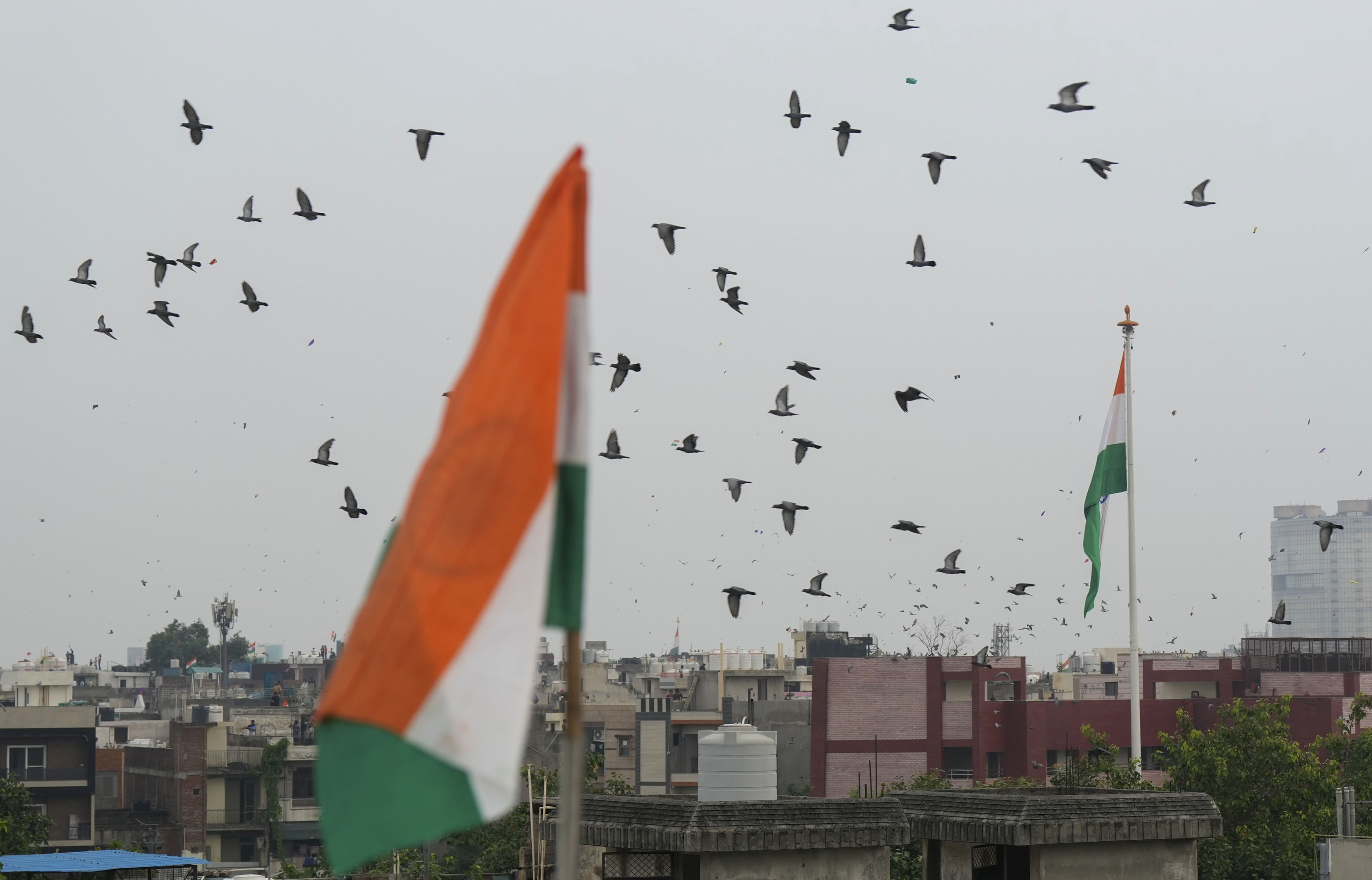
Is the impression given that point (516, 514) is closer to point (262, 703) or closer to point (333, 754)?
point (333, 754)

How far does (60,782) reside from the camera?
71.6 m

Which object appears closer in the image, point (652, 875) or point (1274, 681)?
point (652, 875)

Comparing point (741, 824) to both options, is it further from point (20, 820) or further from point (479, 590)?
point (20, 820)

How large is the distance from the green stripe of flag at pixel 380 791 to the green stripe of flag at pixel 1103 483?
33.9m

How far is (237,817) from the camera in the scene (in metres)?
78.9

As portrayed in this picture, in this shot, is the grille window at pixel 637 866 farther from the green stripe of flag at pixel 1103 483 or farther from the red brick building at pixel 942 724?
the red brick building at pixel 942 724

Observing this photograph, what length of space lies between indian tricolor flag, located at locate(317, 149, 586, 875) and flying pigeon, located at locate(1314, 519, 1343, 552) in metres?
24.3

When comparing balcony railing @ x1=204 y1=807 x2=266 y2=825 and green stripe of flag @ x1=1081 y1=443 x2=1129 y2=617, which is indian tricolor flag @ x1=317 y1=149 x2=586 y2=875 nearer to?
green stripe of flag @ x1=1081 y1=443 x2=1129 y2=617

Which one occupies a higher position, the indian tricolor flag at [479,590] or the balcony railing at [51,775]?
the indian tricolor flag at [479,590]

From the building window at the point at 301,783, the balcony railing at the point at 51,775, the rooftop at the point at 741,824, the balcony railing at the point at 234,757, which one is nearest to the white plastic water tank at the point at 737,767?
the rooftop at the point at 741,824

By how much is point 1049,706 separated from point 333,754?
2690 inches

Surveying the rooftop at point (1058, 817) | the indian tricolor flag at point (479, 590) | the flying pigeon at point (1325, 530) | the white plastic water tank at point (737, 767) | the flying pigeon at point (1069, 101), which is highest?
the flying pigeon at point (1069, 101)

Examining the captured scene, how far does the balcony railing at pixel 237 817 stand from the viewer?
7806 centimetres

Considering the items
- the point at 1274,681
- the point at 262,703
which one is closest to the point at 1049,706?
the point at 1274,681
